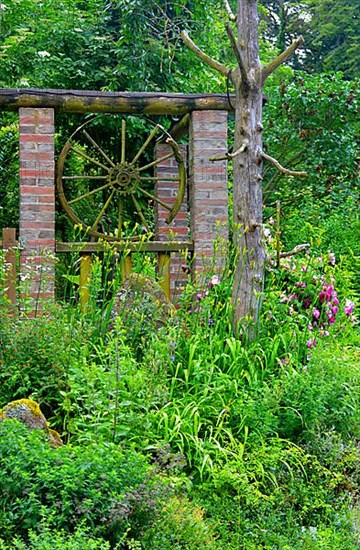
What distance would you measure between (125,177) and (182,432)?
3.48 meters

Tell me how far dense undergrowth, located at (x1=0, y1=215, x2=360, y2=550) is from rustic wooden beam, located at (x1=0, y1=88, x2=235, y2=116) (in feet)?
6.21

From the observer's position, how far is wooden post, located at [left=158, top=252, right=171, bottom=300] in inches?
318

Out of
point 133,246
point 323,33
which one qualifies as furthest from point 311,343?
point 323,33

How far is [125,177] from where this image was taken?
859cm

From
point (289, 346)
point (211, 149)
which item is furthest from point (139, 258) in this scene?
point (289, 346)

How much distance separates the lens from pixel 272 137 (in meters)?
13.0

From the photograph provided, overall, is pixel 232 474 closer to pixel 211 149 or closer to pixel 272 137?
pixel 211 149

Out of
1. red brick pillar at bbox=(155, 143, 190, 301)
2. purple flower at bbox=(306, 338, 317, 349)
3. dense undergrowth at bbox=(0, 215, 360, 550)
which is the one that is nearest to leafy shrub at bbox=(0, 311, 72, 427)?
dense undergrowth at bbox=(0, 215, 360, 550)

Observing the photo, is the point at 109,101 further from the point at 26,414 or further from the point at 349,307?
the point at 26,414

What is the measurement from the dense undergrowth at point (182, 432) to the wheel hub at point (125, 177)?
Result: 1.59 m

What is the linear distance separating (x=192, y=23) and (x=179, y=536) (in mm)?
9526

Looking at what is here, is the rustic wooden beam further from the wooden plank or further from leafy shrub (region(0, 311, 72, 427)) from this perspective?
leafy shrub (region(0, 311, 72, 427))

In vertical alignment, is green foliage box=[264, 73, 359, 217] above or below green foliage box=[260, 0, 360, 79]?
below

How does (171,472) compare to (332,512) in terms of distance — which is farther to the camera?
(332,512)
